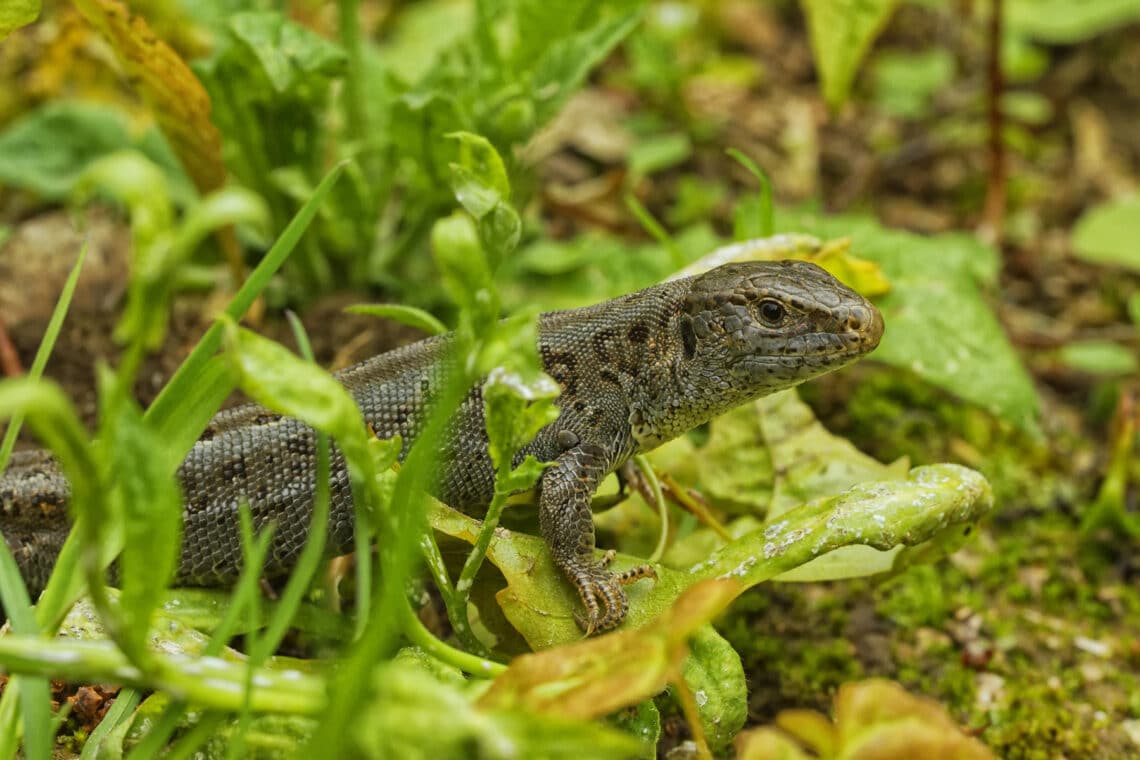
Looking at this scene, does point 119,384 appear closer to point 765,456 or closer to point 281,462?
point 281,462

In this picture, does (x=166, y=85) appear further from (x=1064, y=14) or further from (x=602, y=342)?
(x=1064, y=14)

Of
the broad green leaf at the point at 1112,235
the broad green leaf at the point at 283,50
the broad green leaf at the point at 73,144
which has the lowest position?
the broad green leaf at the point at 1112,235

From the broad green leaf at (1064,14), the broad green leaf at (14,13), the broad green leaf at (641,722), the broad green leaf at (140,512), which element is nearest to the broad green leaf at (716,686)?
the broad green leaf at (641,722)

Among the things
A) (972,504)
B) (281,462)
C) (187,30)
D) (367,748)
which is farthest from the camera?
(187,30)

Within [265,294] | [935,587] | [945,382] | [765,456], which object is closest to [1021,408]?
[945,382]

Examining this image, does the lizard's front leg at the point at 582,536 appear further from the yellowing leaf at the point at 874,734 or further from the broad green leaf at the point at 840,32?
the broad green leaf at the point at 840,32
